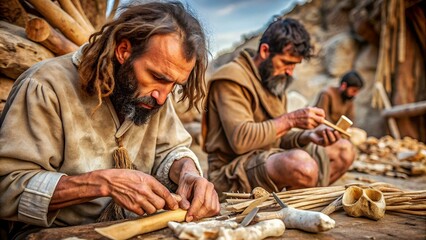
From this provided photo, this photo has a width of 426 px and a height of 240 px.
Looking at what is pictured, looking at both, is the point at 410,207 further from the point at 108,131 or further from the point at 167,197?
the point at 108,131

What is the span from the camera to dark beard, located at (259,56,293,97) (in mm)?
3113

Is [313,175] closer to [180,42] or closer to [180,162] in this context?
[180,162]

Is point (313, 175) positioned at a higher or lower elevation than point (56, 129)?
lower

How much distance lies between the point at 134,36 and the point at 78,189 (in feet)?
2.70

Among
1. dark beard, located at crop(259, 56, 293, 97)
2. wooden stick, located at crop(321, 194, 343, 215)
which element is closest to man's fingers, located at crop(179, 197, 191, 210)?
wooden stick, located at crop(321, 194, 343, 215)

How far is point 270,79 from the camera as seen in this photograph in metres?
3.11

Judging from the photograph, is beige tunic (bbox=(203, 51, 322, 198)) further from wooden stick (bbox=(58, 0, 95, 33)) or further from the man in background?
the man in background

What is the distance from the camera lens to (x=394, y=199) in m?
1.72

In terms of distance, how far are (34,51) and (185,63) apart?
1.17 metres

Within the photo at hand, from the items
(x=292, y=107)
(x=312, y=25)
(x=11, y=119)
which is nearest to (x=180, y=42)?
(x=11, y=119)

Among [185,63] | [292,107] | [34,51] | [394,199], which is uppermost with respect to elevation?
[185,63]

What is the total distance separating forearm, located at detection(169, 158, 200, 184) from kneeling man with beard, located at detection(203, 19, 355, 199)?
0.89 metres

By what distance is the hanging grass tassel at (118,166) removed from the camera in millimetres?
1725

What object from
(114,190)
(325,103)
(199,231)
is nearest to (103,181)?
(114,190)
